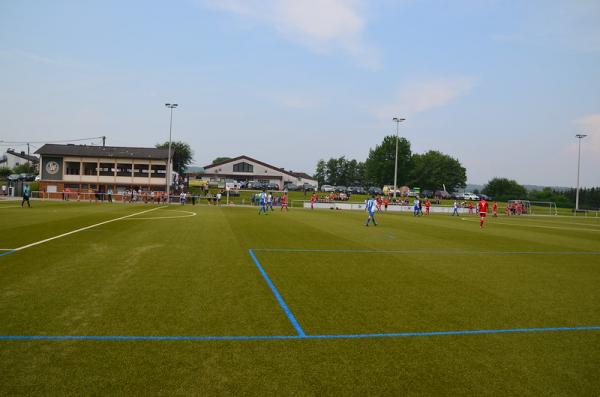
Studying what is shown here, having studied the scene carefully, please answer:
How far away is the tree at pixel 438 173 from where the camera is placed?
106 metres

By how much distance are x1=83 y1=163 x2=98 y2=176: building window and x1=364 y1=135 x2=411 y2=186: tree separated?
67766 millimetres

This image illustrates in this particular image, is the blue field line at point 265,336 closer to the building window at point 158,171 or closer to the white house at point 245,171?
the building window at point 158,171

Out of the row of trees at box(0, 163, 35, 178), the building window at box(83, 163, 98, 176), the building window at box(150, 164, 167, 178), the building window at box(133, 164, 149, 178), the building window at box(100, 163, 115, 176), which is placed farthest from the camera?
the row of trees at box(0, 163, 35, 178)

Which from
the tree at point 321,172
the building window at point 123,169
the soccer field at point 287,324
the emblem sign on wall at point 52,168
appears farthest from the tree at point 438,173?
the soccer field at point 287,324

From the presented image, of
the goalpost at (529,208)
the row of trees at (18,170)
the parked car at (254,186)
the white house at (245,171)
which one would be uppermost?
the white house at (245,171)

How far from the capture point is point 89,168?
64188 mm

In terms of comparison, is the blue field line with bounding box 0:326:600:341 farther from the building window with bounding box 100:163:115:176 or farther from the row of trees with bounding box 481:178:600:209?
the row of trees with bounding box 481:178:600:209

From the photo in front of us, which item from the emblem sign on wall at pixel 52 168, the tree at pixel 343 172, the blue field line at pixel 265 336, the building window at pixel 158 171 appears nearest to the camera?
the blue field line at pixel 265 336

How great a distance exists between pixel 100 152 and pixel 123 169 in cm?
458

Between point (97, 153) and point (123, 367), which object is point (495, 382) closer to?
point (123, 367)

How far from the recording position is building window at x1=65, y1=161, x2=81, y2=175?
6294cm

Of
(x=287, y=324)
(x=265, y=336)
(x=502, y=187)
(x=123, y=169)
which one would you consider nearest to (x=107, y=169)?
(x=123, y=169)

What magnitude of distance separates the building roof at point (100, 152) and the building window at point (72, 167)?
159 cm

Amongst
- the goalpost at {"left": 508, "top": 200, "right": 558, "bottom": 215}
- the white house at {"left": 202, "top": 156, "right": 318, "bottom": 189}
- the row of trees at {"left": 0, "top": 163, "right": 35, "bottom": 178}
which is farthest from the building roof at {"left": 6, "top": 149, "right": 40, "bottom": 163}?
the goalpost at {"left": 508, "top": 200, "right": 558, "bottom": 215}
